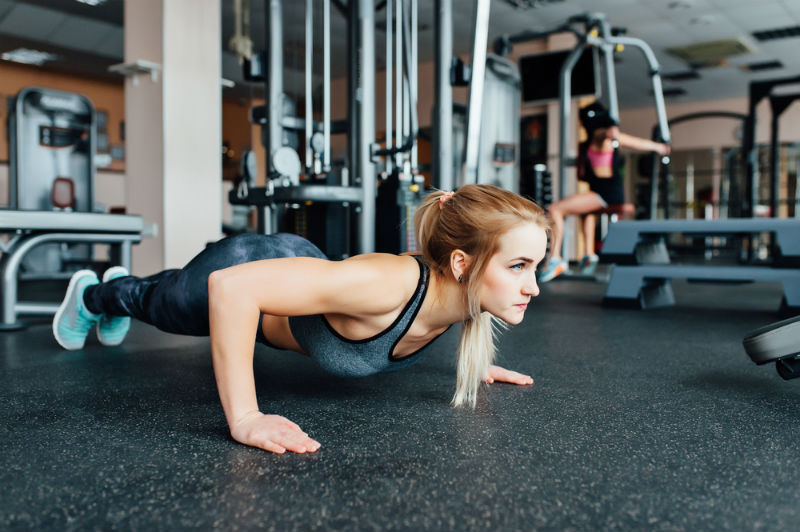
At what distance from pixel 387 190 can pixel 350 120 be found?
39cm

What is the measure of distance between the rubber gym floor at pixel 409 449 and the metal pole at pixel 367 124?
4.29ft

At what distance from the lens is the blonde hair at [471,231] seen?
3.21ft

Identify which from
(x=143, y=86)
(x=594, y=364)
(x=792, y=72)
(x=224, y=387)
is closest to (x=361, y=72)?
(x=143, y=86)

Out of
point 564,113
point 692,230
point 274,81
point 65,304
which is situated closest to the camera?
point 65,304

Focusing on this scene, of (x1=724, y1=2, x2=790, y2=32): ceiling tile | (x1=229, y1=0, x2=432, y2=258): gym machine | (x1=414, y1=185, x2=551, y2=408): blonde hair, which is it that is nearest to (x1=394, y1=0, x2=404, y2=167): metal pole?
(x1=229, y1=0, x2=432, y2=258): gym machine

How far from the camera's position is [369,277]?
3.10 feet

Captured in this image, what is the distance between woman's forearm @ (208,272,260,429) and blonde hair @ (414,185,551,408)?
319 mm

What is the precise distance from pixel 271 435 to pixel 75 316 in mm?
1047

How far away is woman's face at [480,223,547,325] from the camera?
0.98 meters

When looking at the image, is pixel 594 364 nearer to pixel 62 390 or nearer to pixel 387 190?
pixel 62 390

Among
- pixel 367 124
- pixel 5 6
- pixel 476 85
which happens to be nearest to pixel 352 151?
pixel 367 124

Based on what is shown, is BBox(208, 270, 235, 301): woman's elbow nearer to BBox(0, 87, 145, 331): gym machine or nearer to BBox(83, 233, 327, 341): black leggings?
BBox(83, 233, 327, 341): black leggings

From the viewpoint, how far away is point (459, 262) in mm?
1012

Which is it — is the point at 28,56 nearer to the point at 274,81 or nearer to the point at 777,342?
the point at 274,81
